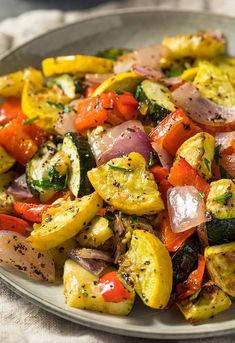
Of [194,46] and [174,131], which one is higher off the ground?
[174,131]

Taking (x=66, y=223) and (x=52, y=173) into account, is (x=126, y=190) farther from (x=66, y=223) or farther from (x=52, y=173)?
(x=52, y=173)

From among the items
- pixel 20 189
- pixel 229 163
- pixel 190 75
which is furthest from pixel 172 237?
pixel 190 75

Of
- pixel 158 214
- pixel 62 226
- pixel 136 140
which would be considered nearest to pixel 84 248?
pixel 62 226

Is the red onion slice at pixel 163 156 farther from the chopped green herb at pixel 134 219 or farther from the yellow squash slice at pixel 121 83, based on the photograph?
the yellow squash slice at pixel 121 83

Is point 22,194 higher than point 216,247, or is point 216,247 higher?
point 22,194

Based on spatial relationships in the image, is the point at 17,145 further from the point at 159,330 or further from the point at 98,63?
the point at 159,330
